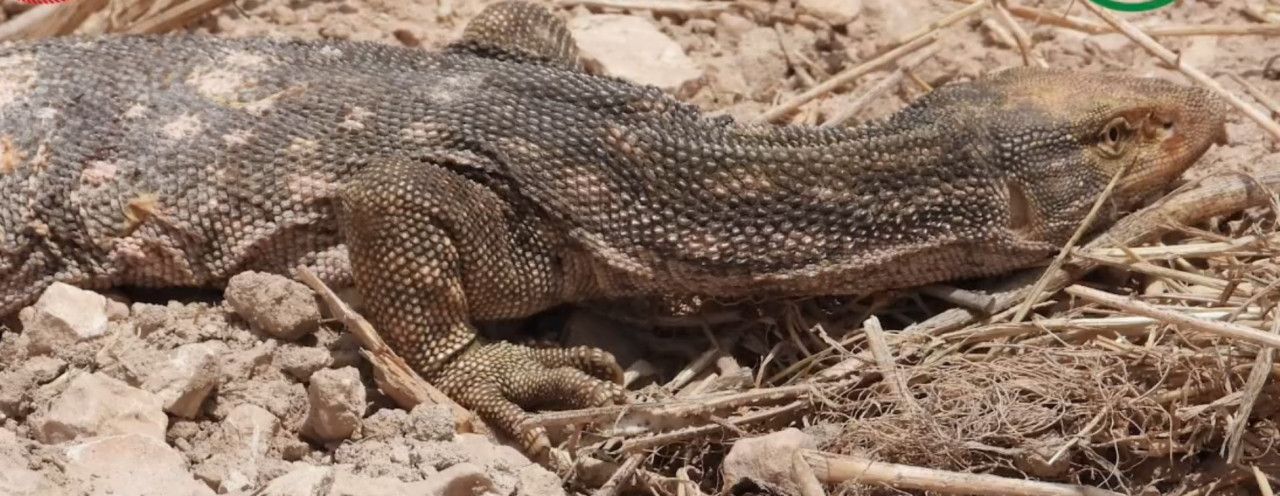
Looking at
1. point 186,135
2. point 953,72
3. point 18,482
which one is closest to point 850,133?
point 953,72

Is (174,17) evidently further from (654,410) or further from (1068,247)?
(1068,247)

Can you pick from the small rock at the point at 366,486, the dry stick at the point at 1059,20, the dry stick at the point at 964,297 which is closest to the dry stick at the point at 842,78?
the dry stick at the point at 1059,20

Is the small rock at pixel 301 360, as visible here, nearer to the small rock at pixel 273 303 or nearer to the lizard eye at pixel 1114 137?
the small rock at pixel 273 303

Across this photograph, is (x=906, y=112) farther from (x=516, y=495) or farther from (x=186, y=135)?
(x=186, y=135)

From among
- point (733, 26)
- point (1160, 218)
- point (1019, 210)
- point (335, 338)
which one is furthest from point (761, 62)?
point (335, 338)

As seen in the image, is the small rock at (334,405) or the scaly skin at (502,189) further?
the scaly skin at (502,189)
